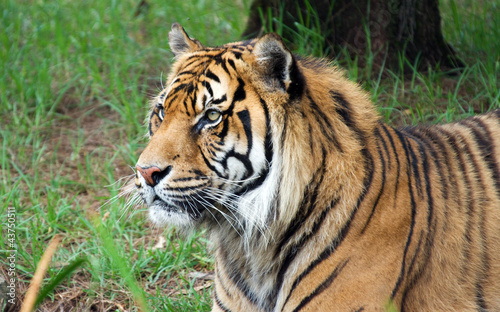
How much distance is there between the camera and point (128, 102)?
5047 mm

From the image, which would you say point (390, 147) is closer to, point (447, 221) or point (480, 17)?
point (447, 221)

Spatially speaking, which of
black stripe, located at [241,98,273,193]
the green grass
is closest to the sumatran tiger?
black stripe, located at [241,98,273,193]

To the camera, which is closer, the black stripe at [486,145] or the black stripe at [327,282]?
the black stripe at [327,282]

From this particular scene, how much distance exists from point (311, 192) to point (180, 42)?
1.14 m

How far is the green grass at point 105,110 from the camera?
351 centimetres

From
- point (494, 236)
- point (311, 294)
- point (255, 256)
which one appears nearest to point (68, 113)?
point (255, 256)

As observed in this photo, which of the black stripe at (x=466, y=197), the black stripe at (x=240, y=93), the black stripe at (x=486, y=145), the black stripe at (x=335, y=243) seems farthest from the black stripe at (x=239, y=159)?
the black stripe at (x=486, y=145)

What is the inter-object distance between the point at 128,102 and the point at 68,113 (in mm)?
696

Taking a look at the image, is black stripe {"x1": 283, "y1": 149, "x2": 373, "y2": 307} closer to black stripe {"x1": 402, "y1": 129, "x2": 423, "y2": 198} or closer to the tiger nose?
black stripe {"x1": 402, "y1": 129, "x2": 423, "y2": 198}

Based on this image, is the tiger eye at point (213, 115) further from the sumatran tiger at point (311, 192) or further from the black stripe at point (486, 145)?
the black stripe at point (486, 145)

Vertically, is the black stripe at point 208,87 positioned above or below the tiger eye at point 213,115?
above

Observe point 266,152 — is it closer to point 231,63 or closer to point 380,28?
point 231,63

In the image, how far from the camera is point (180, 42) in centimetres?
295

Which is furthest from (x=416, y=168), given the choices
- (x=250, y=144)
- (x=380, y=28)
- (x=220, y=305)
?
(x=380, y=28)
